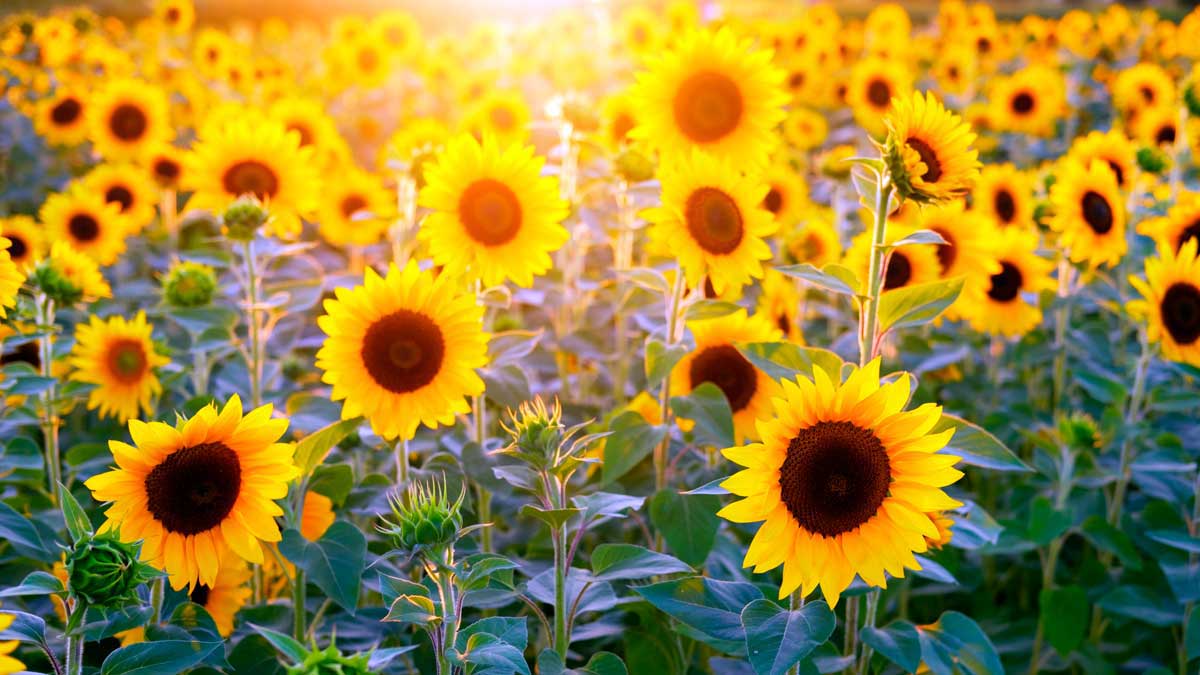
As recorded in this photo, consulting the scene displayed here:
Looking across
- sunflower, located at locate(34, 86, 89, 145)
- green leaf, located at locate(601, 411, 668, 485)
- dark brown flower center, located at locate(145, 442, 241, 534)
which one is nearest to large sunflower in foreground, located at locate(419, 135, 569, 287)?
green leaf, located at locate(601, 411, 668, 485)

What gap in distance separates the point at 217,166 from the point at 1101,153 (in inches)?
124

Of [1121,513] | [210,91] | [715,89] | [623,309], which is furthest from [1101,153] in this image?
[210,91]

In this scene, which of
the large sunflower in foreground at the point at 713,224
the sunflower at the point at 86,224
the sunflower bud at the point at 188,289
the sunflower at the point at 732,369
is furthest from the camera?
the sunflower at the point at 86,224

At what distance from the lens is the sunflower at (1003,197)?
3930 mm

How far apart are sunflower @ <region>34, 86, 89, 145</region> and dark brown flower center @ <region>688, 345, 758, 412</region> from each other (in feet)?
12.5

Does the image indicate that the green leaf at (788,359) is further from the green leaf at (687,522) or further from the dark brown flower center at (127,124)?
the dark brown flower center at (127,124)

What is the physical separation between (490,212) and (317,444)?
75 cm

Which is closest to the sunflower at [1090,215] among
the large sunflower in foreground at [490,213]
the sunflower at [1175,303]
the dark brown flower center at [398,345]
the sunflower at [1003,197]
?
the sunflower at [1175,303]

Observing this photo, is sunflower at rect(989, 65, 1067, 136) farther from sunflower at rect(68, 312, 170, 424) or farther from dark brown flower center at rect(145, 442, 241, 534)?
dark brown flower center at rect(145, 442, 241, 534)

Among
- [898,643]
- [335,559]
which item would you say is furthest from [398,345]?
[898,643]

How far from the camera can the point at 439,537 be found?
1505mm

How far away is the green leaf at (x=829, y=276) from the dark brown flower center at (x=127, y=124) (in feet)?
12.2

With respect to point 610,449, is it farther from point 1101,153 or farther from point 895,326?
point 1101,153

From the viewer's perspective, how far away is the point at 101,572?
1.48 meters
